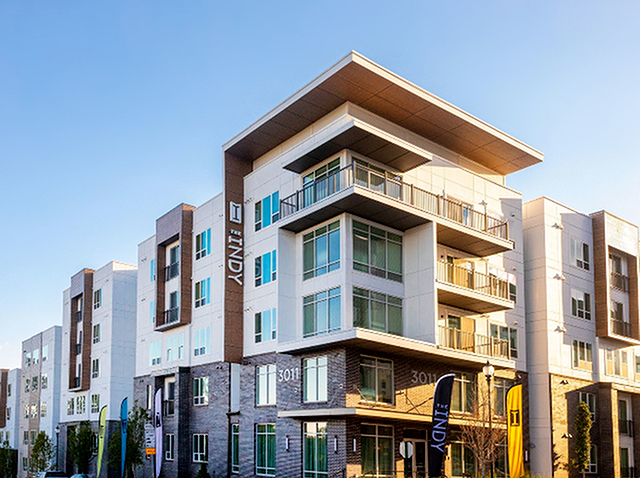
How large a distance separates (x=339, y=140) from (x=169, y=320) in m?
18.4

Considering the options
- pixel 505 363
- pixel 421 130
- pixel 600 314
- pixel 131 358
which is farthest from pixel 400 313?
pixel 131 358

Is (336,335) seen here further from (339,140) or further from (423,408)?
(339,140)

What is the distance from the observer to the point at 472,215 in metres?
39.9

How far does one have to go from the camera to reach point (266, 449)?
36.8 metres

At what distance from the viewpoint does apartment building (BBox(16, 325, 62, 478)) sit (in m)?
69.4

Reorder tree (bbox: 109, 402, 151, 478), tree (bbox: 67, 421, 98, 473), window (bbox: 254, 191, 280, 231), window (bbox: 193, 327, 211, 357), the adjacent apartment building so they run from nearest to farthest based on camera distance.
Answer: the adjacent apartment building < window (bbox: 254, 191, 280, 231) < window (bbox: 193, 327, 211, 357) < tree (bbox: 109, 402, 151, 478) < tree (bbox: 67, 421, 98, 473)

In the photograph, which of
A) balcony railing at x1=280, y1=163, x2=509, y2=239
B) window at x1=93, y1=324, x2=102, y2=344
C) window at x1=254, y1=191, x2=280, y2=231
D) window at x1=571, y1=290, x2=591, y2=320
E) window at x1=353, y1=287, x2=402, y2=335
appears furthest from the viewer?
window at x1=93, y1=324, x2=102, y2=344

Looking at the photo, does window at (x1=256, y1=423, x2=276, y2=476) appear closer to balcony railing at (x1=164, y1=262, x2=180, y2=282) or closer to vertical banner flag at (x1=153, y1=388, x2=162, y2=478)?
vertical banner flag at (x1=153, y1=388, x2=162, y2=478)

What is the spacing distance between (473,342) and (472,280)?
3056mm

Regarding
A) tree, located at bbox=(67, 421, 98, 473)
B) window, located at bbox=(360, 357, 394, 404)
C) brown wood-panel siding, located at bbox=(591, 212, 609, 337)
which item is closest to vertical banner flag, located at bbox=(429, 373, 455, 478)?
window, located at bbox=(360, 357, 394, 404)

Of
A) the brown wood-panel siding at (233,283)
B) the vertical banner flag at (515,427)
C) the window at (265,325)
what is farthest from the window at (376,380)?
the brown wood-panel siding at (233,283)

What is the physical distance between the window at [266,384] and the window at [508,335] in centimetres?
1182

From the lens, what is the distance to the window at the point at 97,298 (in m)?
58.9

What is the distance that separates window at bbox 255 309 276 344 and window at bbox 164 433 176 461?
9.31 meters
